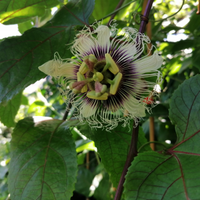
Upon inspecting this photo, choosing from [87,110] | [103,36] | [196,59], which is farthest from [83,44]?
[196,59]

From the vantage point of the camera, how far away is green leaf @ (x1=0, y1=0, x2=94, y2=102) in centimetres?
68

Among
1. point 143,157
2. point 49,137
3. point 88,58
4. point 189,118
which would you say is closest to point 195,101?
point 189,118

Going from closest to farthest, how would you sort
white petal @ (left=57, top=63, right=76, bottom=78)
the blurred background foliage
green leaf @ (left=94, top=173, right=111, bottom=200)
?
1. white petal @ (left=57, top=63, right=76, bottom=78)
2. the blurred background foliage
3. green leaf @ (left=94, top=173, right=111, bottom=200)

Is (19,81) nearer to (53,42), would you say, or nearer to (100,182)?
(53,42)

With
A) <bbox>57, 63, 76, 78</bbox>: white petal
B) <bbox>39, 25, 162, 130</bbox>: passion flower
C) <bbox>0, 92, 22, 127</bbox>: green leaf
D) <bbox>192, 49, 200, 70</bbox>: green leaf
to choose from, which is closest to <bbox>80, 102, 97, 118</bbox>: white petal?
<bbox>39, 25, 162, 130</bbox>: passion flower

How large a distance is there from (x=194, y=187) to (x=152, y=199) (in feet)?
0.30

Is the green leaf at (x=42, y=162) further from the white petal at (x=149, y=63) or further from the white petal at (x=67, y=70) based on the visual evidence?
the white petal at (x=149, y=63)

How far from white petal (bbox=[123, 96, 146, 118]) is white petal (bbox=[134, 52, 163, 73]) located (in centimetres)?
9

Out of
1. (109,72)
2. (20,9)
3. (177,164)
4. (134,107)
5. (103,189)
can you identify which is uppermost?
(20,9)

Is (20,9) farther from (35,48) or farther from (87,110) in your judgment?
(87,110)

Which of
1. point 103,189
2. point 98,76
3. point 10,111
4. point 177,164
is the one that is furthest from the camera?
point 103,189

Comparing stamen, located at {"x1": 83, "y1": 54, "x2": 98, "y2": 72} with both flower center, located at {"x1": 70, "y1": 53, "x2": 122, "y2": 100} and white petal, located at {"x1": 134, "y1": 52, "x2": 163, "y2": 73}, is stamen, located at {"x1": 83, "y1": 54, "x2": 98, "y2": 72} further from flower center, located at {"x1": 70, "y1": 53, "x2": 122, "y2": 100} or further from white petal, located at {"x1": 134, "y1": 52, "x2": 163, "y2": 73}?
white petal, located at {"x1": 134, "y1": 52, "x2": 163, "y2": 73}

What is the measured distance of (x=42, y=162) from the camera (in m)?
0.68

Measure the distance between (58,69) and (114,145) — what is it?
0.98 ft
